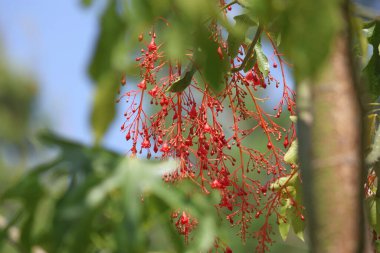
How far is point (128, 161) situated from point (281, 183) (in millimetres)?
576

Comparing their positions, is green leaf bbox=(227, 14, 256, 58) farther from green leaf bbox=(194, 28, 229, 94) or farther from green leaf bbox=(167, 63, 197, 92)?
green leaf bbox=(194, 28, 229, 94)

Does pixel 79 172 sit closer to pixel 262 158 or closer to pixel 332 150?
pixel 332 150

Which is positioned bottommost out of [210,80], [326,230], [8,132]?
[326,230]

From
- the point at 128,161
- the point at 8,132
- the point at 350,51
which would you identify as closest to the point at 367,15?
the point at 350,51

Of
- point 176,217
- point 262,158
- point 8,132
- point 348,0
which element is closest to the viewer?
point 348,0

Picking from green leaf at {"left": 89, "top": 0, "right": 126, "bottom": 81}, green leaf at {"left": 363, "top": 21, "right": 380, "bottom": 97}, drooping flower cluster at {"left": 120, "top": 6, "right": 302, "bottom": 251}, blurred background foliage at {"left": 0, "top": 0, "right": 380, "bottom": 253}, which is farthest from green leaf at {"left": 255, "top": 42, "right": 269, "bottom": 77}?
Answer: green leaf at {"left": 89, "top": 0, "right": 126, "bottom": 81}

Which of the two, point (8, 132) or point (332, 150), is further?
point (8, 132)

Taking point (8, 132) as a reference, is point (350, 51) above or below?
below

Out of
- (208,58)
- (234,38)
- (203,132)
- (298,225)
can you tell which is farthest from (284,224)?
(208,58)

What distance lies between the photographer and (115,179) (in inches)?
22.0

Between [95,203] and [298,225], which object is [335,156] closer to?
[95,203]

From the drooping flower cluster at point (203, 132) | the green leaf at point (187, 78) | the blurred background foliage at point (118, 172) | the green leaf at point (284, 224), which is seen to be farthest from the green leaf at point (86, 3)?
the green leaf at point (284, 224)

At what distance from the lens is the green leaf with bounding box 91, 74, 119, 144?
0.52m

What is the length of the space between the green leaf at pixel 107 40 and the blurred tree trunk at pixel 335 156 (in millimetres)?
136
